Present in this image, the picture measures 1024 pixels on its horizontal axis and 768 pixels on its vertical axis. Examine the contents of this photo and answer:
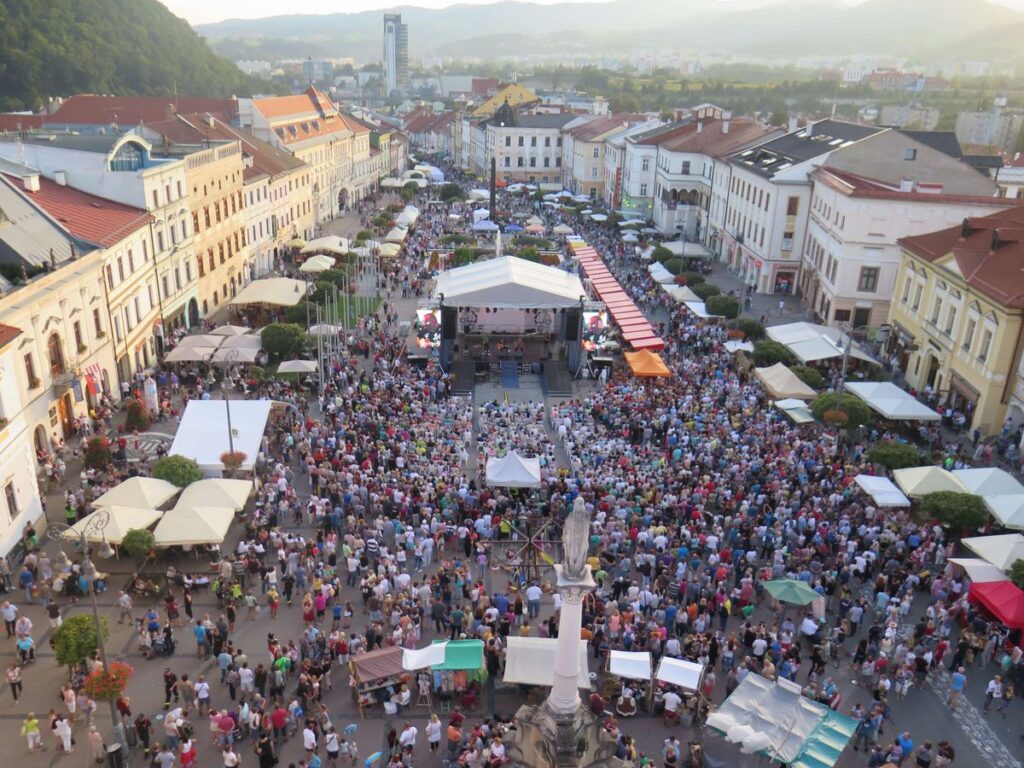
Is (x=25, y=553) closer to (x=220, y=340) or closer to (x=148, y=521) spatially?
(x=148, y=521)

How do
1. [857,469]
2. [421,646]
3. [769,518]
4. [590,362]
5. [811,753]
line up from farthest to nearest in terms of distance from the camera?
[590,362] → [857,469] → [769,518] → [421,646] → [811,753]

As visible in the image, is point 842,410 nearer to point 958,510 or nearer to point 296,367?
point 958,510

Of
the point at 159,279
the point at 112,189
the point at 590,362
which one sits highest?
the point at 112,189

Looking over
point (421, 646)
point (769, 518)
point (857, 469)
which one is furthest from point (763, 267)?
point (421, 646)

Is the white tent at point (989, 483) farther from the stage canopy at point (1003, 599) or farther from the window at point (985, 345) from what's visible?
the window at point (985, 345)

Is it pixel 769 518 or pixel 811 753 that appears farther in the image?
pixel 769 518

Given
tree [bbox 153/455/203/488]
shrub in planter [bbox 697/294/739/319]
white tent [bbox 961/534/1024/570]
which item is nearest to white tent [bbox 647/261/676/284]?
shrub in planter [bbox 697/294/739/319]

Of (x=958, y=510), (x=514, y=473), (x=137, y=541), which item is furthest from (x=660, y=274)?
(x=137, y=541)
